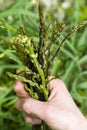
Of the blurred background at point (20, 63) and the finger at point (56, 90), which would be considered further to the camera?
the blurred background at point (20, 63)

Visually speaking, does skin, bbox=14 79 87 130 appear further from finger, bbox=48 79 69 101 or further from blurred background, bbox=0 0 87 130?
blurred background, bbox=0 0 87 130

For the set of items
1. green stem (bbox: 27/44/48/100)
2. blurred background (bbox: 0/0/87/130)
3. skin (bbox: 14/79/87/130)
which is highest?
green stem (bbox: 27/44/48/100)

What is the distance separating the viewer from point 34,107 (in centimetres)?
77

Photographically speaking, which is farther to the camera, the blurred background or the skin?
the blurred background

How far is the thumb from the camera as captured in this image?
2.50ft

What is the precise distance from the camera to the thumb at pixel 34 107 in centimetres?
76

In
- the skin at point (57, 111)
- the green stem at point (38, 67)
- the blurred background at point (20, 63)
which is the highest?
the green stem at point (38, 67)

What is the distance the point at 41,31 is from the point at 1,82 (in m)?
0.80

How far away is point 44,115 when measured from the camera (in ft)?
2.50

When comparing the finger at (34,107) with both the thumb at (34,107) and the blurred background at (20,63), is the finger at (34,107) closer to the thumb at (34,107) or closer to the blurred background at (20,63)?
the thumb at (34,107)

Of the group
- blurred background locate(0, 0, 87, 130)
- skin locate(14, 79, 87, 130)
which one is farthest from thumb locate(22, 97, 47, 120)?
blurred background locate(0, 0, 87, 130)

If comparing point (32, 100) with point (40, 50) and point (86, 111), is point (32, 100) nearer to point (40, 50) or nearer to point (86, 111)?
point (40, 50)

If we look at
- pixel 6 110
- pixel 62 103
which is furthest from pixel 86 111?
pixel 62 103

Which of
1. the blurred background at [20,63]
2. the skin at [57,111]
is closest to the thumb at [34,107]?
the skin at [57,111]
